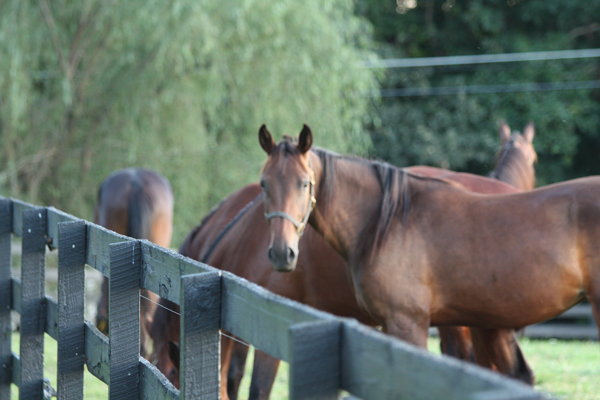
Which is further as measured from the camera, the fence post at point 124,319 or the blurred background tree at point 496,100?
the blurred background tree at point 496,100

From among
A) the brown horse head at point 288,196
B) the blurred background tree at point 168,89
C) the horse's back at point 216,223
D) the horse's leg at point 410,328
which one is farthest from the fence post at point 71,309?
the blurred background tree at point 168,89

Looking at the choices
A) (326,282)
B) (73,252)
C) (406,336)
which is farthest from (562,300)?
(73,252)

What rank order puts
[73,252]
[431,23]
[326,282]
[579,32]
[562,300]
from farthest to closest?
[431,23] → [579,32] → [326,282] → [562,300] → [73,252]

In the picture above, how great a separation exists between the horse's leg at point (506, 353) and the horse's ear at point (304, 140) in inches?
64.9

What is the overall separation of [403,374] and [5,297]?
110 inches

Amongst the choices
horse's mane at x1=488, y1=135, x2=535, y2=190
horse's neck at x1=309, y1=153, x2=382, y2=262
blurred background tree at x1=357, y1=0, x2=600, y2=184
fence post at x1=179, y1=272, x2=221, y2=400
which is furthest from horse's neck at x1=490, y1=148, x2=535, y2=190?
blurred background tree at x1=357, y1=0, x2=600, y2=184

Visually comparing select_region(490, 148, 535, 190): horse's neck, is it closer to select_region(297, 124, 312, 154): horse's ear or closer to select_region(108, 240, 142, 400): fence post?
select_region(297, 124, 312, 154): horse's ear

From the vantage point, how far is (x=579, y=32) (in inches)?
564

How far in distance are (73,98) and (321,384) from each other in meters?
8.75

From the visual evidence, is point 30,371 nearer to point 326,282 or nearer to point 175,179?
point 326,282

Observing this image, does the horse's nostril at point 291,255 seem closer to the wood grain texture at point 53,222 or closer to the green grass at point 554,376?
the wood grain texture at point 53,222

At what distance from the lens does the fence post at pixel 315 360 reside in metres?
1.10

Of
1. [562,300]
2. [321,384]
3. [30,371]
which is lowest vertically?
[30,371]

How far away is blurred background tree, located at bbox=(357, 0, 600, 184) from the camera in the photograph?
13.9 meters
